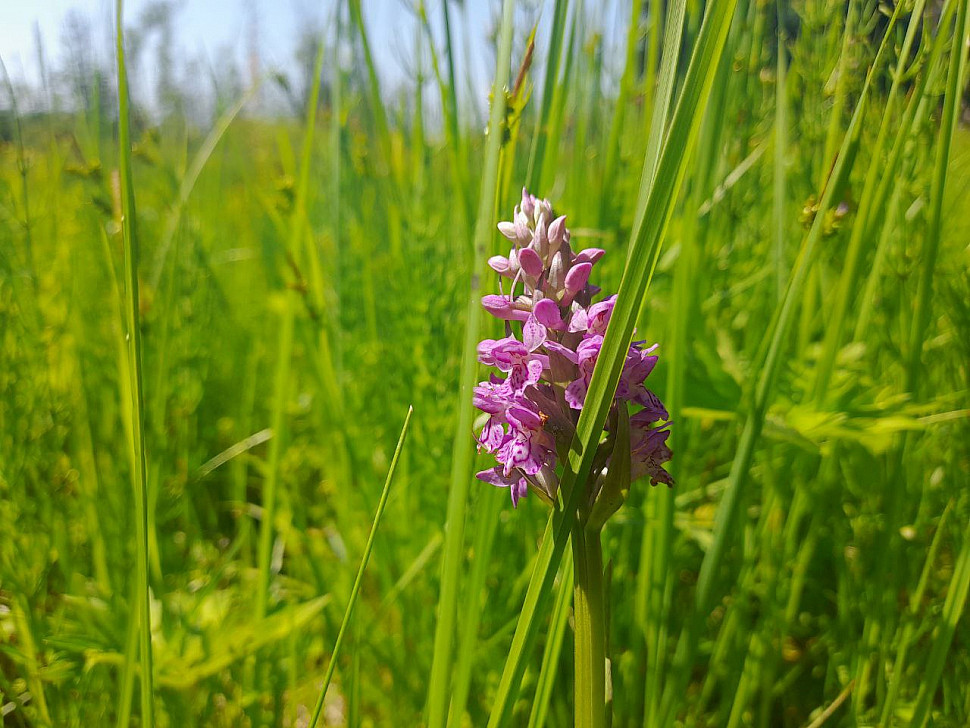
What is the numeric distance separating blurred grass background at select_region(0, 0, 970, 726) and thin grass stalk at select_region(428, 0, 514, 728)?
0.09ft

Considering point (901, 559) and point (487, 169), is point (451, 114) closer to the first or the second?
point (487, 169)

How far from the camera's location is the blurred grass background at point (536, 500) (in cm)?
97

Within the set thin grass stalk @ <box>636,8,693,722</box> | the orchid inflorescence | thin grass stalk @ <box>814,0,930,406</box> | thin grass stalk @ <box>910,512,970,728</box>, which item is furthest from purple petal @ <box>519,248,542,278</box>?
thin grass stalk @ <box>910,512,970,728</box>

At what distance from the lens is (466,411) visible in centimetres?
57

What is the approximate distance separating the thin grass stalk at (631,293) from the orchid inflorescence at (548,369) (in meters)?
0.05

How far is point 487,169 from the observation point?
605 mm

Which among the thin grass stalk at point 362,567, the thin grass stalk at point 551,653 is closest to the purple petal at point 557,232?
the thin grass stalk at point 362,567

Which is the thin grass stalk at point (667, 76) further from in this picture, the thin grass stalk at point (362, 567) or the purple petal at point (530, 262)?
the thin grass stalk at point (362, 567)

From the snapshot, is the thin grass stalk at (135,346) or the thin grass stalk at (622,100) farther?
the thin grass stalk at (622,100)

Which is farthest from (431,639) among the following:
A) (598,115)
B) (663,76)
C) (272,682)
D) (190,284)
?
(598,115)

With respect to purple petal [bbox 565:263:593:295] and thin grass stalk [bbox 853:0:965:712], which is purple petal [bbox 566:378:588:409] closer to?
purple petal [bbox 565:263:593:295]

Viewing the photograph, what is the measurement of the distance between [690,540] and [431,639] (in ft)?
1.87

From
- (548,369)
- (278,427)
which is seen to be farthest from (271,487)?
(548,369)

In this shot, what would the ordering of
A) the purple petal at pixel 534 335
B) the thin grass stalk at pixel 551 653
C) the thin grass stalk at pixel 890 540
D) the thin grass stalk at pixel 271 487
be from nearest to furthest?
the purple petal at pixel 534 335 < the thin grass stalk at pixel 551 653 < the thin grass stalk at pixel 890 540 < the thin grass stalk at pixel 271 487
